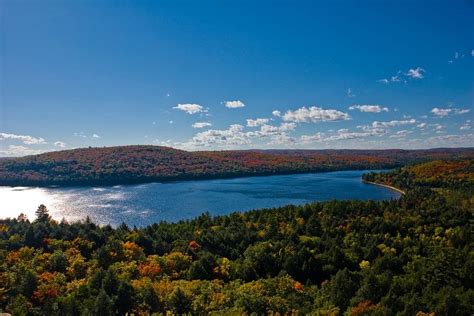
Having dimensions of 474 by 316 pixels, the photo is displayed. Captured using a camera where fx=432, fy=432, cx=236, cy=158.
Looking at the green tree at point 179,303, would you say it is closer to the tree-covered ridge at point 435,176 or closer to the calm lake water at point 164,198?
the calm lake water at point 164,198

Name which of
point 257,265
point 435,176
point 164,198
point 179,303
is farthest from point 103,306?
point 435,176

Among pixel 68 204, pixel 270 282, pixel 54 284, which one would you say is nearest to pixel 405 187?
pixel 68 204

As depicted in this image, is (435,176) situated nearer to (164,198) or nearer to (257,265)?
(164,198)

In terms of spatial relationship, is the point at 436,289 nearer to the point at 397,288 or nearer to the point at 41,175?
the point at 397,288

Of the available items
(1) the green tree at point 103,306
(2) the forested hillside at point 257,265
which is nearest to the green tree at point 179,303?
(2) the forested hillside at point 257,265

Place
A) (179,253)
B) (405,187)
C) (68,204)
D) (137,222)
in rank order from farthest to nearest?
(405,187), (68,204), (137,222), (179,253)

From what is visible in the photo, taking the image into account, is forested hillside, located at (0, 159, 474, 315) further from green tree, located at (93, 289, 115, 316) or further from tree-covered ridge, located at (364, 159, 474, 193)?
tree-covered ridge, located at (364, 159, 474, 193)

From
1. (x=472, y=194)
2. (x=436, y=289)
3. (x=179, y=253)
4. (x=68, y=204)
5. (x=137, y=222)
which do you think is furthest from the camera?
(x=68, y=204)
